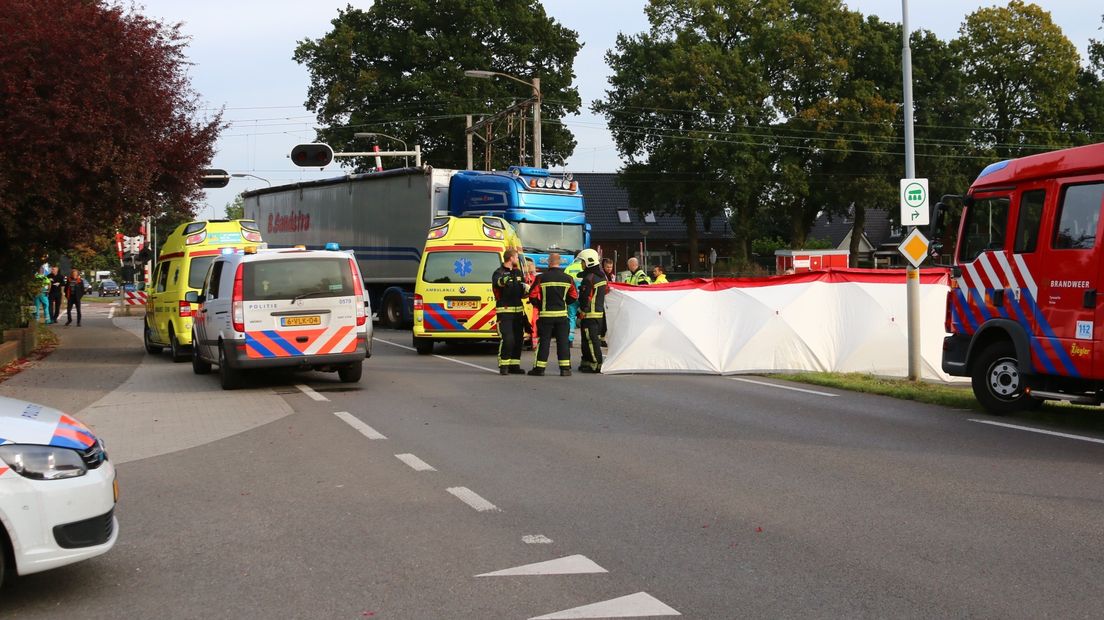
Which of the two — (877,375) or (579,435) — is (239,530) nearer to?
(579,435)

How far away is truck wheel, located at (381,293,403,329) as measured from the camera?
3041cm

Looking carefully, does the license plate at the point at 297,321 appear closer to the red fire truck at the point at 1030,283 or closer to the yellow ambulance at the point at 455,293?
the yellow ambulance at the point at 455,293

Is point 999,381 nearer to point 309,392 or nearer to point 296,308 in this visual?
point 309,392

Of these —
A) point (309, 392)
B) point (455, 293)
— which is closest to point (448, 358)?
point (455, 293)

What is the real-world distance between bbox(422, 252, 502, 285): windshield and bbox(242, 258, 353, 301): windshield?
551cm

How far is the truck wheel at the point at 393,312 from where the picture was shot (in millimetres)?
30406

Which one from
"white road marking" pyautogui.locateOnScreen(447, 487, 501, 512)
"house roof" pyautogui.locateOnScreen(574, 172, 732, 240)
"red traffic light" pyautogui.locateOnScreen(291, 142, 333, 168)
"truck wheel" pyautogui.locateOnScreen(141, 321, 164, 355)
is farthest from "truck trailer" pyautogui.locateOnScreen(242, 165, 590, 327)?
"house roof" pyautogui.locateOnScreen(574, 172, 732, 240)

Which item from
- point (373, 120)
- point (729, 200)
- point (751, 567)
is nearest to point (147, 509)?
point (751, 567)

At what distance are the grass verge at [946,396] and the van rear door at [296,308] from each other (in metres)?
6.32

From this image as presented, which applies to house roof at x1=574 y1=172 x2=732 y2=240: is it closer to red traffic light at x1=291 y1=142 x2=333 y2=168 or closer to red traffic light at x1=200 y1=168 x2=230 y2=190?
red traffic light at x1=291 y1=142 x2=333 y2=168

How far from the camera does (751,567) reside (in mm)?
5996

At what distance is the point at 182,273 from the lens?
69.6 ft

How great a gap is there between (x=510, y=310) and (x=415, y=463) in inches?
324

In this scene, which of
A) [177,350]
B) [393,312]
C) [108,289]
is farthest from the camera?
[108,289]
